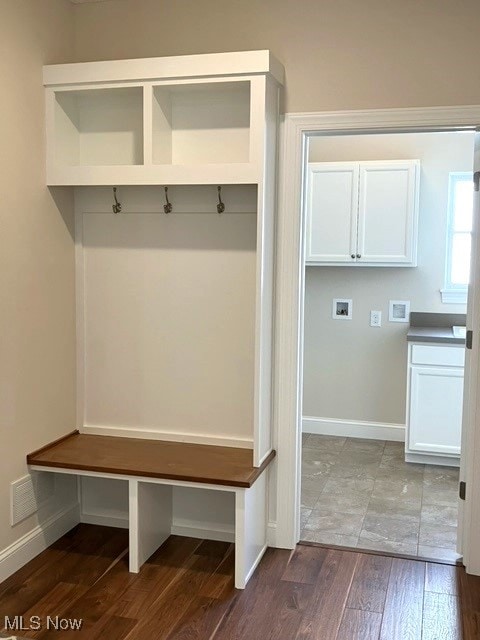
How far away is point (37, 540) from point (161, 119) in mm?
1978

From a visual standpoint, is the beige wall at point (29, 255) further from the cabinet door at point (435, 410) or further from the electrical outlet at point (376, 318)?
the electrical outlet at point (376, 318)

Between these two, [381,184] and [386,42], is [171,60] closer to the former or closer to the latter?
[386,42]

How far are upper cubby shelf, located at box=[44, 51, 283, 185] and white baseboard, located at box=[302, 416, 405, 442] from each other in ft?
8.76

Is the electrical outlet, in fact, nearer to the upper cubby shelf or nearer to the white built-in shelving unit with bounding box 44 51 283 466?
the white built-in shelving unit with bounding box 44 51 283 466

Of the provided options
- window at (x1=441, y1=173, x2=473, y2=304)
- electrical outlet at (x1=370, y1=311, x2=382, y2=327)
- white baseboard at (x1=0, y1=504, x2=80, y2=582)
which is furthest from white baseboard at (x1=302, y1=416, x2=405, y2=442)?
white baseboard at (x1=0, y1=504, x2=80, y2=582)

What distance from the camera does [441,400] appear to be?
4500 millimetres

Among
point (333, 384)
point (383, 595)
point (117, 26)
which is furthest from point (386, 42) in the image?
point (333, 384)

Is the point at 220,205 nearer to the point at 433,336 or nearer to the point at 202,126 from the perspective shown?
the point at 202,126

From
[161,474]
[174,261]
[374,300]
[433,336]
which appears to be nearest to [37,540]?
[161,474]

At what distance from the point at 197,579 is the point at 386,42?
95.6 inches

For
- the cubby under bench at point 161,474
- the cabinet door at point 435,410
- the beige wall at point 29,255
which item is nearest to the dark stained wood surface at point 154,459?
the cubby under bench at point 161,474

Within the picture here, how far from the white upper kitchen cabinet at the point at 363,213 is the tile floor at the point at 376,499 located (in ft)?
4.39

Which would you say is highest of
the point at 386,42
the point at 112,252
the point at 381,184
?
the point at 386,42

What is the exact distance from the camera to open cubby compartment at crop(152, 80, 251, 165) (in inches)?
121
